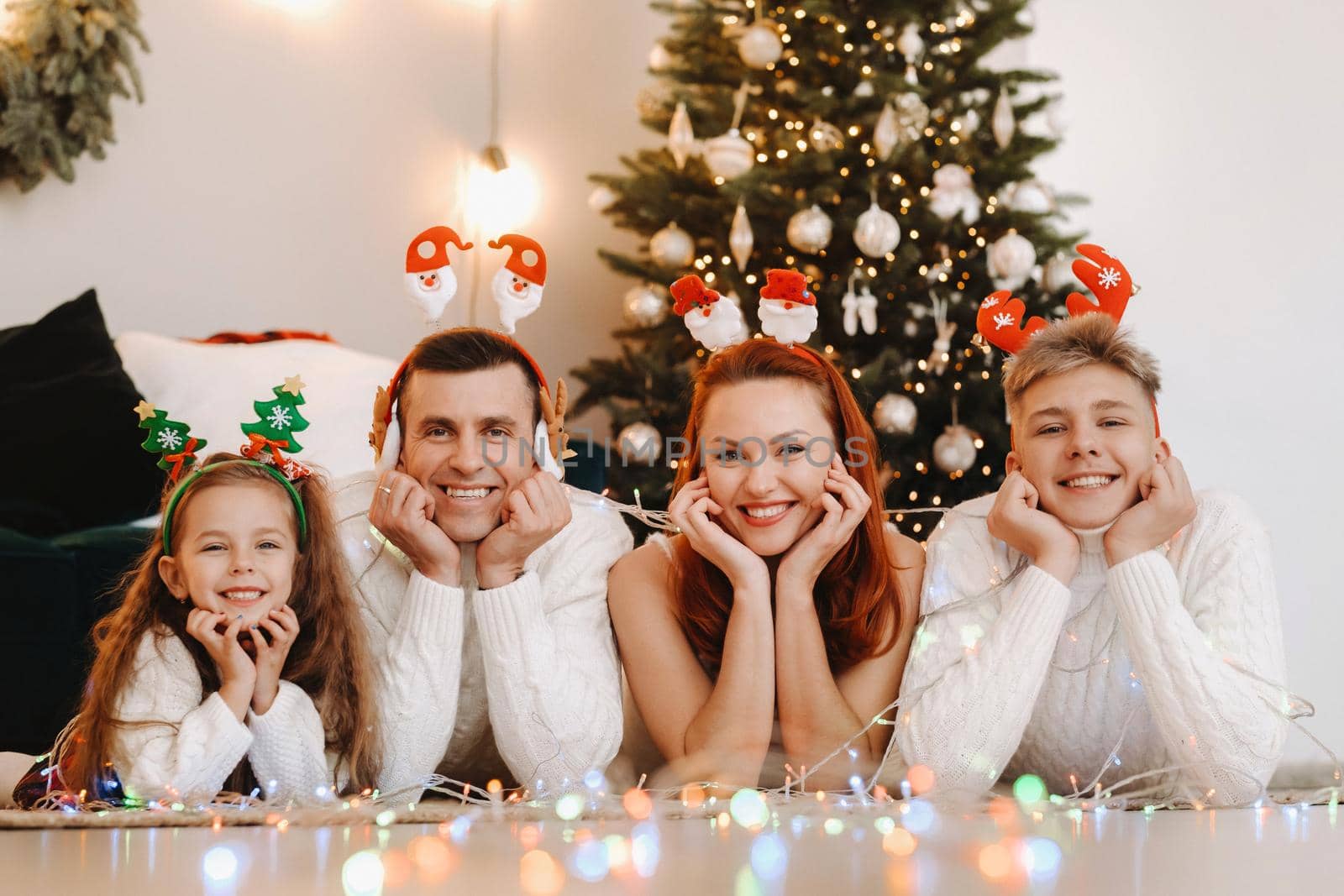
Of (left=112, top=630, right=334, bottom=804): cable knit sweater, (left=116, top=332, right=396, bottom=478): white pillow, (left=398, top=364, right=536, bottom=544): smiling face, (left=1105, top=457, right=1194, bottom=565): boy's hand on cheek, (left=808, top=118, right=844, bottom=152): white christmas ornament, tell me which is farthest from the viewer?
(left=808, top=118, right=844, bottom=152): white christmas ornament

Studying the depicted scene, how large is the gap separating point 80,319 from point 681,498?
169cm

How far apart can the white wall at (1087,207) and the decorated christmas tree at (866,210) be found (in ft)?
1.95

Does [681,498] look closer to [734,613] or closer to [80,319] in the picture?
[734,613]

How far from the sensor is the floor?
3.02 feet

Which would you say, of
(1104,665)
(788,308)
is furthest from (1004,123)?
(1104,665)

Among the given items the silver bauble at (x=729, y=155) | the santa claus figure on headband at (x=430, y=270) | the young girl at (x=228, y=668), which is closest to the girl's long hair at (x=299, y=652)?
the young girl at (x=228, y=668)

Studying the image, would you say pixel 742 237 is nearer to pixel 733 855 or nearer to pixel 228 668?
pixel 228 668

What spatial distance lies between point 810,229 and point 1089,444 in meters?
1.53

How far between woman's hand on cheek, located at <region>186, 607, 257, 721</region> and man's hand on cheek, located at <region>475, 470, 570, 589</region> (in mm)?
292

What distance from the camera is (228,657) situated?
4.11 ft

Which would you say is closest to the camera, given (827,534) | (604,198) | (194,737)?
(194,737)

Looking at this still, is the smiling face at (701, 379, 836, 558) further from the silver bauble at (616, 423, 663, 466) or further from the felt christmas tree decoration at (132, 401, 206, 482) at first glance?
the silver bauble at (616, 423, 663, 466)

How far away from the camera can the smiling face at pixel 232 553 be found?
4.18 ft

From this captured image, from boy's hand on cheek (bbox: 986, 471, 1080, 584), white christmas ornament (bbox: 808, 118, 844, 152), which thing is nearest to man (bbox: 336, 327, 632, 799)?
boy's hand on cheek (bbox: 986, 471, 1080, 584)
